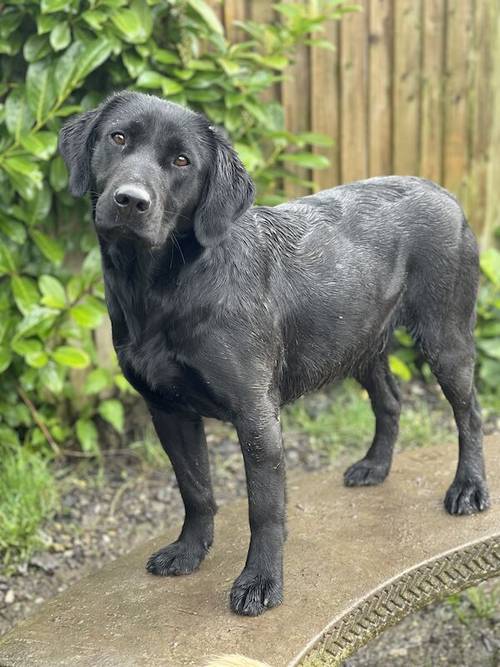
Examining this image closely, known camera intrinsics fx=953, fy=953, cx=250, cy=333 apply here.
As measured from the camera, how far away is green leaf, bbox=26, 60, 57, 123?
14.3 ft

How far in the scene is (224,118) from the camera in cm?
495

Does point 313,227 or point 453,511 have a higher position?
point 313,227

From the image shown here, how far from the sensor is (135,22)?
4367 mm

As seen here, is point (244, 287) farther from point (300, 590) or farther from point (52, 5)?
point (52, 5)

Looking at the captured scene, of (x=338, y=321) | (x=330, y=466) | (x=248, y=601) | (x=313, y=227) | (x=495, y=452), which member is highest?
(x=313, y=227)

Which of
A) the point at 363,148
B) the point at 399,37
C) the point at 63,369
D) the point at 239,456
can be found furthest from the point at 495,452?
the point at 399,37

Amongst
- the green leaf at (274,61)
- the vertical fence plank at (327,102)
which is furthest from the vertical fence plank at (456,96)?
the green leaf at (274,61)

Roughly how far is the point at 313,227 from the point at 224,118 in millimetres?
1914

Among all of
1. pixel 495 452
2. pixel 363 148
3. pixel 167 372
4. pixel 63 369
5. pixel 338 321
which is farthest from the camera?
pixel 363 148

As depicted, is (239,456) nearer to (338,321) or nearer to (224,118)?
(224,118)

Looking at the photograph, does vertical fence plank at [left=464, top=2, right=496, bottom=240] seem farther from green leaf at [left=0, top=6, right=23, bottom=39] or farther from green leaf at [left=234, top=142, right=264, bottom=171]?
green leaf at [left=0, top=6, right=23, bottom=39]

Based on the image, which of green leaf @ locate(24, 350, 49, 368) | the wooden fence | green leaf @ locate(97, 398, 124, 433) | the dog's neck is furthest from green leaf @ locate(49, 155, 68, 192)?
the dog's neck

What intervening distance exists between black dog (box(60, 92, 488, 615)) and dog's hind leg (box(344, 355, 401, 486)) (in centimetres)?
32

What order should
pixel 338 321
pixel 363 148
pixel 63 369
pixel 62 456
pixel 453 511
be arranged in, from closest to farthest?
pixel 338 321
pixel 453 511
pixel 63 369
pixel 62 456
pixel 363 148
